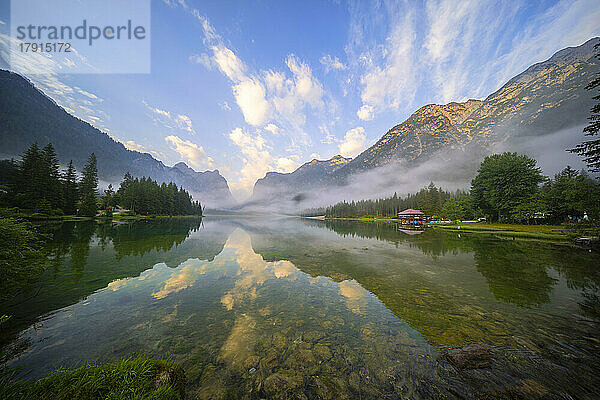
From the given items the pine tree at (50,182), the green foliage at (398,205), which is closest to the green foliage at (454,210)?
the green foliage at (398,205)

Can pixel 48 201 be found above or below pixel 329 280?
above

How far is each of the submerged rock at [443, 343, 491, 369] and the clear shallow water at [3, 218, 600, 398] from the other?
27cm

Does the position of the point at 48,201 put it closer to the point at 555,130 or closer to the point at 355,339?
the point at 355,339

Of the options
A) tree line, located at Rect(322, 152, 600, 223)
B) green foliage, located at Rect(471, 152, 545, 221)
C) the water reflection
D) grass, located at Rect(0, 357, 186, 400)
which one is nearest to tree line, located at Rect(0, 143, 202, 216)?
the water reflection

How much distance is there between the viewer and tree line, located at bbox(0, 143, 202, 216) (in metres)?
43.5

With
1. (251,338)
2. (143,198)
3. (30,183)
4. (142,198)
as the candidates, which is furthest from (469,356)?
(143,198)

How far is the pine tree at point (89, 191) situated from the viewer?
59.3m

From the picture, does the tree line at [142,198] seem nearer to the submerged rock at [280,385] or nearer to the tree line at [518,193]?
the submerged rock at [280,385]

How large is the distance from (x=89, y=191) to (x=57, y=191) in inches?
741

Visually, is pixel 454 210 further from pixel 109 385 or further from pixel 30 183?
pixel 30 183

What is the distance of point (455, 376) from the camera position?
5.39 meters

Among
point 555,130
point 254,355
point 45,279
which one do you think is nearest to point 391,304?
point 254,355

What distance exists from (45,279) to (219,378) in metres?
14.8

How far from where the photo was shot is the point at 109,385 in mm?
4055
